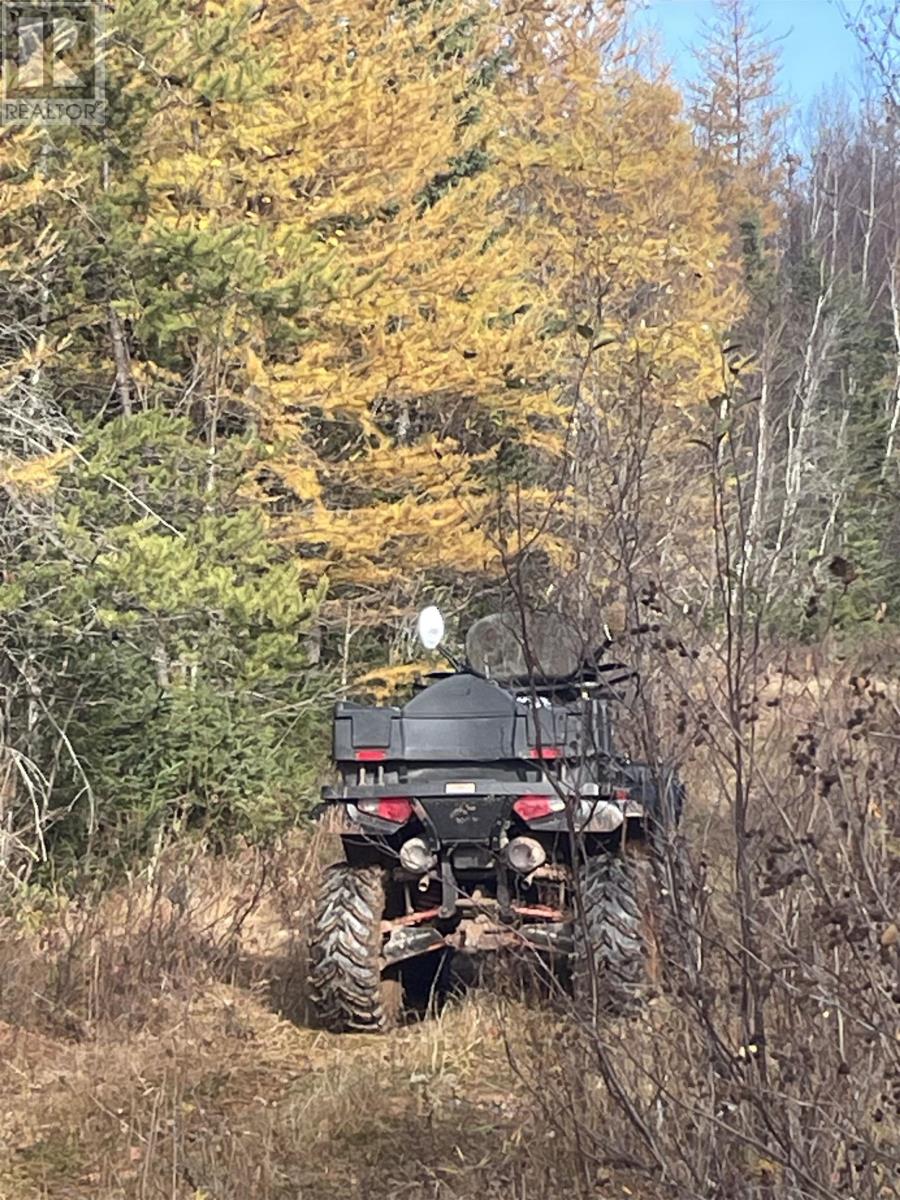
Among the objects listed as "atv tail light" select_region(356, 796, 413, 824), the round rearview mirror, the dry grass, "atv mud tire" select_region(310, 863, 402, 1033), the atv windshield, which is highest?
the round rearview mirror

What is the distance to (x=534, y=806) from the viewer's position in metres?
5.96

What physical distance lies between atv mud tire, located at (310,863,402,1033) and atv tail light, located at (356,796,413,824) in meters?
0.31

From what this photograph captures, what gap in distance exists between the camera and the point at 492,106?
1656 centimetres

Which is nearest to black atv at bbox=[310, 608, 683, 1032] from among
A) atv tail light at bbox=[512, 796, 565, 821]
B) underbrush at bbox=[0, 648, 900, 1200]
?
atv tail light at bbox=[512, 796, 565, 821]

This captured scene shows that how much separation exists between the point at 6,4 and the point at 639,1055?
6.73 m

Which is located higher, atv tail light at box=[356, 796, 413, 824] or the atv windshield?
the atv windshield

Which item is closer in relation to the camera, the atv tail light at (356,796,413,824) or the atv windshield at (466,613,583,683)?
the atv tail light at (356,796,413,824)

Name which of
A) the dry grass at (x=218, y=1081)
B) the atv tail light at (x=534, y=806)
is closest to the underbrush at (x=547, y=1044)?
the dry grass at (x=218, y=1081)

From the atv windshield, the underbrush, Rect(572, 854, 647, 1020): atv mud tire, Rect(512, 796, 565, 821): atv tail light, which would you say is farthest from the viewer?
the atv windshield

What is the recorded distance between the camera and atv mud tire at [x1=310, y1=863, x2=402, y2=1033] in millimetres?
5848

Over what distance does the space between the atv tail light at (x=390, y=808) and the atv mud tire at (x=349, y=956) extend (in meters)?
0.31

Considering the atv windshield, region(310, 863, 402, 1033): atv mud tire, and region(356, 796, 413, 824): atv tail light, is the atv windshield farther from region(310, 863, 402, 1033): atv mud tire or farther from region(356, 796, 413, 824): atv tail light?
region(310, 863, 402, 1033): atv mud tire

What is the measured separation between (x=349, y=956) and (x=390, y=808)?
649 mm

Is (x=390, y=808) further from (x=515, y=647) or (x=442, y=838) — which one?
(x=515, y=647)
